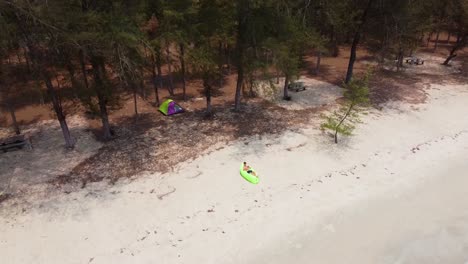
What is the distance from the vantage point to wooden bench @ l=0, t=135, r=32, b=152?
1648cm

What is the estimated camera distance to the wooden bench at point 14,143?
54.1 feet

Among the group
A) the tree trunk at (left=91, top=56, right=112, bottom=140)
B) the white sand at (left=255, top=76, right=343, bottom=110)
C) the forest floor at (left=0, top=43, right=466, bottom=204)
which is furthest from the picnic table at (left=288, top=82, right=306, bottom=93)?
the tree trunk at (left=91, top=56, right=112, bottom=140)

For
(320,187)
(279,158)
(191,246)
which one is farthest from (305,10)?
(191,246)

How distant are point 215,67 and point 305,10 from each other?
6.88 metres

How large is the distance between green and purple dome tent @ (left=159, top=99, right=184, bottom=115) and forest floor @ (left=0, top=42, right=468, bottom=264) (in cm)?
59

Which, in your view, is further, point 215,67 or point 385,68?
point 385,68

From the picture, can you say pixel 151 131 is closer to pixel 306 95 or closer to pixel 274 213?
pixel 274 213

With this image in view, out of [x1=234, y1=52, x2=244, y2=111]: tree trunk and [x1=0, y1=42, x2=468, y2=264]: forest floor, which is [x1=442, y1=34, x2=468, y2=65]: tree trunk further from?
[x1=234, y1=52, x2=244, y2=111]: tree trunk

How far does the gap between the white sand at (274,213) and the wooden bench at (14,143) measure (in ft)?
16.7

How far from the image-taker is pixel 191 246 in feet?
37.9

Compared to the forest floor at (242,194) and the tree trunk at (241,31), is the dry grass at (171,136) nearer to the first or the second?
the forest floor at (242,194)

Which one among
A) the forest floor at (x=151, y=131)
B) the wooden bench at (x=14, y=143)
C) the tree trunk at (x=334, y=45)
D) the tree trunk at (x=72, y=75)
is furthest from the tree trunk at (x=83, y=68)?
the tree trunk at (x=334, y=45)

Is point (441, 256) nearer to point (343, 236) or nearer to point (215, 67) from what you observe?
point (343, 236)

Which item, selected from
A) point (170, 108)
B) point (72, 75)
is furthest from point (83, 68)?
point (170, 108)
